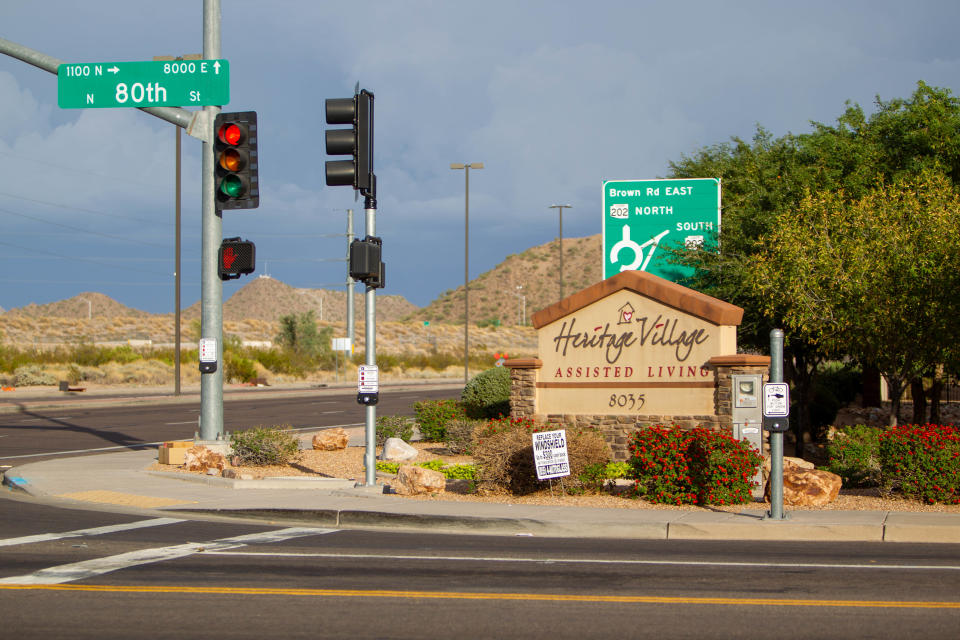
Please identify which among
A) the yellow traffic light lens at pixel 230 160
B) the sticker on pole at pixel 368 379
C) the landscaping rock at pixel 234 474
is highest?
the yellow traffic light lens at pixel 230 160

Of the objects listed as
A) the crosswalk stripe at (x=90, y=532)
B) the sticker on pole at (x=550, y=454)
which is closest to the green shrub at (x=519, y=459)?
the sticker on pole at (x=550, y=454)

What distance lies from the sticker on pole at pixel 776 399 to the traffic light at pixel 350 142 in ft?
20.0

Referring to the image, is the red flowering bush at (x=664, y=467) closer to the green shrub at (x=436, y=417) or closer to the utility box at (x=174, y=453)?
the utility box at (x=174, y=453)

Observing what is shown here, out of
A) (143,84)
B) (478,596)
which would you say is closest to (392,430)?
(143,84)

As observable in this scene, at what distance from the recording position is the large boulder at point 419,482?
14180 millimetres

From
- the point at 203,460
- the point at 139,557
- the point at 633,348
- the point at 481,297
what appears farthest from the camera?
the point at 481,297

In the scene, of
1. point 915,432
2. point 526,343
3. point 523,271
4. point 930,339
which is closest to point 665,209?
point 930,339

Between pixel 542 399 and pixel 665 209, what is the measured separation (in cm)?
480

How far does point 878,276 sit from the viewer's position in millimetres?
16656

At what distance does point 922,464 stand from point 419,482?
6556 millimetres

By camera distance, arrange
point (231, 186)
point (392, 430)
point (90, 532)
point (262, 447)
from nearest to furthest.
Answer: point (90, 532)
point (231, 186)
point (262, 447)
point (392, 430)

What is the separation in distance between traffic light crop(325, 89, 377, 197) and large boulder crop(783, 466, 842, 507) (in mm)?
6890

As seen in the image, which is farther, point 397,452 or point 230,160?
point 397,452

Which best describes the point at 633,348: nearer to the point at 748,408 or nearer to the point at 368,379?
the point at 748,408
